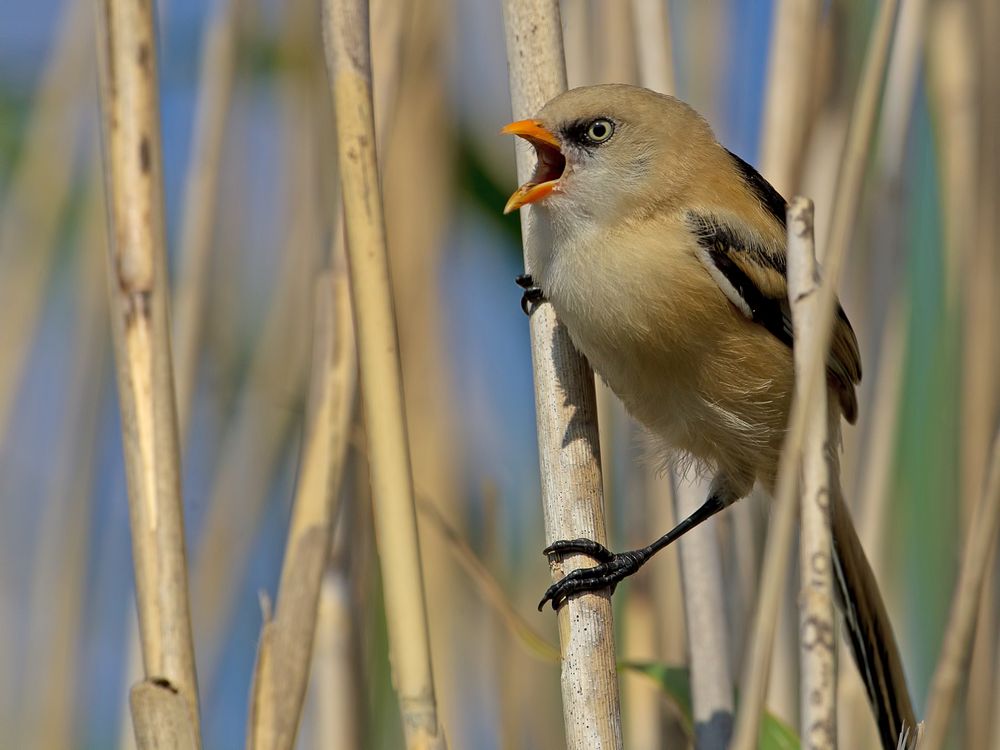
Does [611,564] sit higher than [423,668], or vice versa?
[611,564]

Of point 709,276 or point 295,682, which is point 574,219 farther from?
point 295,682

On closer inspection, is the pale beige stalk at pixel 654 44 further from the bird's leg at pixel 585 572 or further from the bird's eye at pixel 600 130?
the bird's leg at pixel 585 572

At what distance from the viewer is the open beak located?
1578 mm

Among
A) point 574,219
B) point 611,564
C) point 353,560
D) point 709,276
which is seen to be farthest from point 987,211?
point 353,560

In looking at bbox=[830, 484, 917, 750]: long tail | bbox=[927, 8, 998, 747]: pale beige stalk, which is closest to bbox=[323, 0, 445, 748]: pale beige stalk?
bbox=[830, 484, 917, 750]: long tail

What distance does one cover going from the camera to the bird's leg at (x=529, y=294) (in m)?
1.70

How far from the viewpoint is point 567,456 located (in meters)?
1.45

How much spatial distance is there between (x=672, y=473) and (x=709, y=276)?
0.42 m

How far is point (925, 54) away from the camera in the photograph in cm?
219

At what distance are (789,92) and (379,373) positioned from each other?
1.06m

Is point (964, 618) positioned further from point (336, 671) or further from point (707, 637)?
point (336, 671)

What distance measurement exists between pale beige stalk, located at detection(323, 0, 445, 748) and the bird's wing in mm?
633

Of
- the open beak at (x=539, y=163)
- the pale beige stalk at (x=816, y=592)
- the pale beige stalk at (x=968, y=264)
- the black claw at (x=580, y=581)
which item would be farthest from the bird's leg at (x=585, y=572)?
the pale beige stalk at (x=968, y=264)

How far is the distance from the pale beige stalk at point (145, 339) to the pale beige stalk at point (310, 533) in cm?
9
